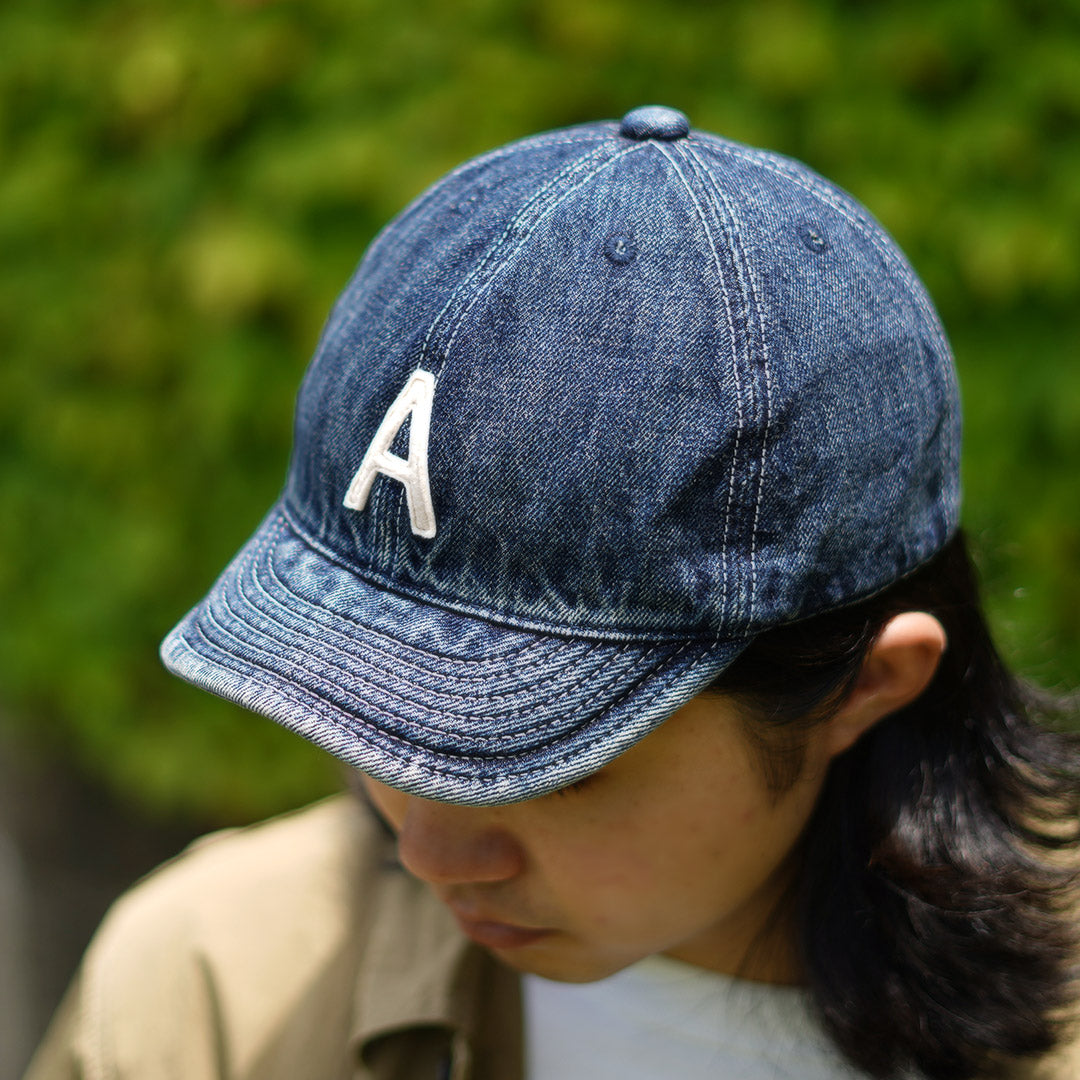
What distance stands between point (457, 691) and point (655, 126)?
63cm

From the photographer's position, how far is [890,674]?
131cm

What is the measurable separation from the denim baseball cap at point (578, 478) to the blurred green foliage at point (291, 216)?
2.74ft

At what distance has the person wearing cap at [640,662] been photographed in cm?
110

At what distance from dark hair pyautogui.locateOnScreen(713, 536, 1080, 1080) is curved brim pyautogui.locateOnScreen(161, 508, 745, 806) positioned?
30 centimetres

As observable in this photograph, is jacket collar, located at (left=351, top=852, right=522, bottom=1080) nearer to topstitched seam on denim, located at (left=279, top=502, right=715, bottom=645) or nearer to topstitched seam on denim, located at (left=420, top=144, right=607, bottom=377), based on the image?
topstitched seam on denim, located at (left=279, top=502, right=715, bottom=645)

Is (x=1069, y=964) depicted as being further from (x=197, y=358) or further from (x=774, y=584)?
(x=197, y=358)

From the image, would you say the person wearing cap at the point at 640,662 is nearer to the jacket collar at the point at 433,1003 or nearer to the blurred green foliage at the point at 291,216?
the jacket collar at the point at 433,1003

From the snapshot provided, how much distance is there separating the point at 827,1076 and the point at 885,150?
178 centimetres

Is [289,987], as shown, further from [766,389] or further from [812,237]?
[812,237]

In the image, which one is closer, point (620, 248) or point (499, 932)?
point (620, 248)

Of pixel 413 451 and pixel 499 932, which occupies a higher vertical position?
pixel 413 451

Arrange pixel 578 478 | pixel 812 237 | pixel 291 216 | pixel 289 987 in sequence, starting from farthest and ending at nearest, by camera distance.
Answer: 1. pixel 291 216
2. pixel 289 987
3. pixel 812 237
4. pixel 578 478

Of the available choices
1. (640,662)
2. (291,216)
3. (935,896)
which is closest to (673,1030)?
(935,896)

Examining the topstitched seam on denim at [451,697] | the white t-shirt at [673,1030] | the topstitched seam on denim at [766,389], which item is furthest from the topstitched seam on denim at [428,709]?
the white t-shirt at [673,1030]
